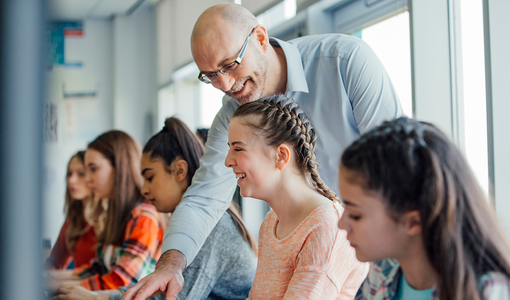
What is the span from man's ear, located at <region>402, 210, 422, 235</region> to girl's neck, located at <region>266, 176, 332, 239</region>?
0.33m

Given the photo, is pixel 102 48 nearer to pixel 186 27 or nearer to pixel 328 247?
pixel 186 27

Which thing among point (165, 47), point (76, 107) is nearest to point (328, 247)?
point (165, 47)

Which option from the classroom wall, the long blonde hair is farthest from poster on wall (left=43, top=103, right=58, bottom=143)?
the classroom wall

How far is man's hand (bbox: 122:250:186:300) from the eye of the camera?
34.8 inches

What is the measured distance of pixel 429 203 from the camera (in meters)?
0.59

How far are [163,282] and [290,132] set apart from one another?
0.43 metres

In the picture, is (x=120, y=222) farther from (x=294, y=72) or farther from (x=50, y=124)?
(x=50, y=124)

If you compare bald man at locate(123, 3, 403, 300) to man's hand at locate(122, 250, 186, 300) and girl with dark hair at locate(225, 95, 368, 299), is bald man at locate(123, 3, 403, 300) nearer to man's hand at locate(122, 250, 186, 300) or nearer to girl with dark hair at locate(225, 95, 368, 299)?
man's hand at locate(122, 250, 186, 300)

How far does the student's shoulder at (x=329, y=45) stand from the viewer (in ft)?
3.60

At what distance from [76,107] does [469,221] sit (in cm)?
328

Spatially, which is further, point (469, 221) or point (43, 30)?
point (469, 221)

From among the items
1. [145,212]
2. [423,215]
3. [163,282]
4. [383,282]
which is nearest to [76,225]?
[145,212]

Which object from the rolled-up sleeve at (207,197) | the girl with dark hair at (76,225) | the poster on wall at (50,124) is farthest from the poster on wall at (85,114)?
the poster on wall at (50,124)

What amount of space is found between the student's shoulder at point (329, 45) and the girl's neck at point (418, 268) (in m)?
0.58
